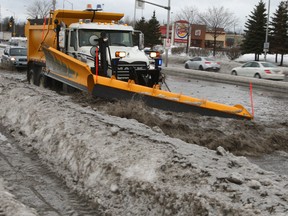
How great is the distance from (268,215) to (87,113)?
5.21m

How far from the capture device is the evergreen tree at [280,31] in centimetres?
5138

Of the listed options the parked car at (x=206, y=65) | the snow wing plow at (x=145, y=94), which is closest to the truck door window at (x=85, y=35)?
the snow wing plow at (x=145, y=94)

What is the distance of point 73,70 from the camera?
11.9 metres

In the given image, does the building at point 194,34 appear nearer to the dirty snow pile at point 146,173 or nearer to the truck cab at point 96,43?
the truck cab at point 96,43

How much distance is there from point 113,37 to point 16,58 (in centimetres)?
1385

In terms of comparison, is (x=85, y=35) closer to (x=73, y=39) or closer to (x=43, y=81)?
(x=73, y=39)

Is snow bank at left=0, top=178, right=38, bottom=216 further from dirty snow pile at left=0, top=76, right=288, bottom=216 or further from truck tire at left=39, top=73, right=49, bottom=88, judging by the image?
truck tire at left=39, top=73, right=49, bottom=88

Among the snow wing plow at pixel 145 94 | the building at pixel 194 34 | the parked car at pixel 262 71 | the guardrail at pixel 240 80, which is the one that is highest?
the building at pixel 194 34

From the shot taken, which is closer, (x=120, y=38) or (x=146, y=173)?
(x=146, y=173)

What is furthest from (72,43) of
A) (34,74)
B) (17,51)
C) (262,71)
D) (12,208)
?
(262,71)

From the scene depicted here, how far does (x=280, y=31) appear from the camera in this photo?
171ft

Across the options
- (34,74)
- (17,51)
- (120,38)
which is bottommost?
(34,74)

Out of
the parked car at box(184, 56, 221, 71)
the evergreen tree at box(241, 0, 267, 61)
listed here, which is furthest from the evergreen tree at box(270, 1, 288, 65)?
the parked car at box(184, 56, 221, 71)

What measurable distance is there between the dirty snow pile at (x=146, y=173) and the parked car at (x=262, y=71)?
2309 cm
